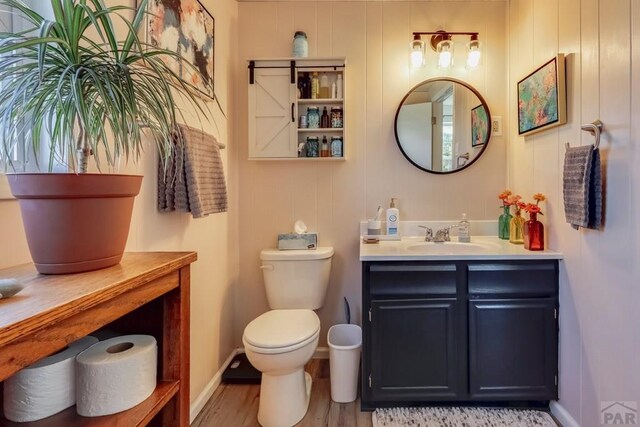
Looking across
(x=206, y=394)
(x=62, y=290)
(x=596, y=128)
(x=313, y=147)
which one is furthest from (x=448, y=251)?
(x=62, y=290)

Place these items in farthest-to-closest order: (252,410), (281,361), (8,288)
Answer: (252,410)
(281,361)
(8,288)

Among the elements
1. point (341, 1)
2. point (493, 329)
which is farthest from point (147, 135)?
point (493, 329)

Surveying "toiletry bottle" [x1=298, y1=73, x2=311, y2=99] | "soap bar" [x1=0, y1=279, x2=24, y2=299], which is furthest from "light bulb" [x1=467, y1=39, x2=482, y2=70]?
"soap bar" [x1=0, y1=279, x2=24, y2=299]

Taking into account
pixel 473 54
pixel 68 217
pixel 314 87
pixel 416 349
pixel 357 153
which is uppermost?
pixel 473 54

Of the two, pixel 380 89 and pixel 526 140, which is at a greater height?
pixel 380 89

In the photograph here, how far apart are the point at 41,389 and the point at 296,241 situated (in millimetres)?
1461

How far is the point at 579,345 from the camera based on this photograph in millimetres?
1457

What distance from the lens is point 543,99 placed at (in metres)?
1.68

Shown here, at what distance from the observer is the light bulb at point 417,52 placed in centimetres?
205

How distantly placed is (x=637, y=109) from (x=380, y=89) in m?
1.34

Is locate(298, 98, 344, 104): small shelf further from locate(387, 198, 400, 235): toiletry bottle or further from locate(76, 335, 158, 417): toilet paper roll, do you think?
locate(76, 335, 158, 417): toilet paper roll

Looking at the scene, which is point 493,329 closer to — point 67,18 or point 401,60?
point 401,60

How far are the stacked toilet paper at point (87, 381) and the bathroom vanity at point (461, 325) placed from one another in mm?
1039

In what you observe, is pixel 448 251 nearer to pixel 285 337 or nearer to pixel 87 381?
pixel 285 337
